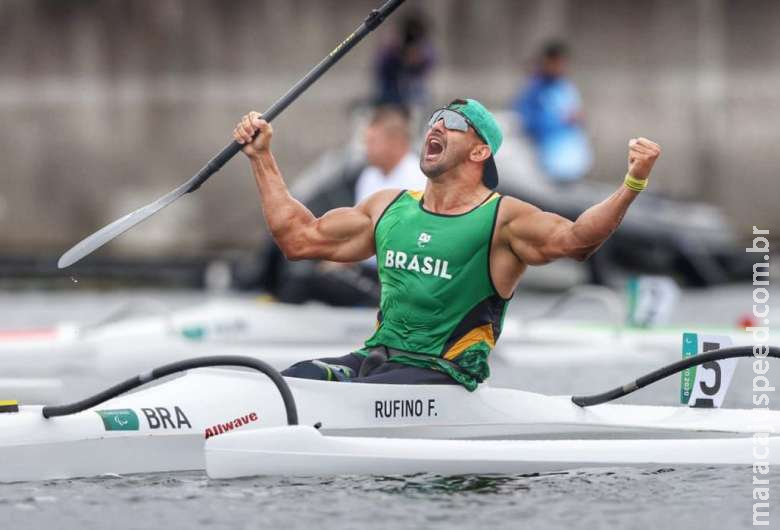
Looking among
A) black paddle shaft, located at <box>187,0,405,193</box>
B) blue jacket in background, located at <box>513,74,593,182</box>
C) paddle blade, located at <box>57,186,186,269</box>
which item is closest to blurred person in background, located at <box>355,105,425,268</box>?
black paddle shaft, located at <box>187,0,405,193</box>

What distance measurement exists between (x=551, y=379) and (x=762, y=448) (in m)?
4.48

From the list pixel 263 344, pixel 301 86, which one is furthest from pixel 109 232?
pixel 263 344

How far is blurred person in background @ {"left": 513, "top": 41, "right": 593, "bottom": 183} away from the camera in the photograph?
21.3 m

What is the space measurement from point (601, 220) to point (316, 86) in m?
16.5

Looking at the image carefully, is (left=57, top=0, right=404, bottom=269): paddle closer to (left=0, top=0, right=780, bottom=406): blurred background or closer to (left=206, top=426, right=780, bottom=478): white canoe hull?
(left=206, top=426, right=780, bottom=478): white canoe hull

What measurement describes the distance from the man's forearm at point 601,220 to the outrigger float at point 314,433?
2.78 ft

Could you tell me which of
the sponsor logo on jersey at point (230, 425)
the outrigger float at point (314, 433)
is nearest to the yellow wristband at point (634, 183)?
the outrigger float at point (314, 433)

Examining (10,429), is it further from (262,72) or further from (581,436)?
(262,72)

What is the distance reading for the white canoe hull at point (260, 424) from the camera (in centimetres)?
829

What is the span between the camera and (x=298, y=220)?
8984 millimetres

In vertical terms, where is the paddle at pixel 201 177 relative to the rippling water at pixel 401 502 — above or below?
above

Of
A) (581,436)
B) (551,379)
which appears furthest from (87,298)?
(581,436)

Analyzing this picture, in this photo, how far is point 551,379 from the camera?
13109 mm

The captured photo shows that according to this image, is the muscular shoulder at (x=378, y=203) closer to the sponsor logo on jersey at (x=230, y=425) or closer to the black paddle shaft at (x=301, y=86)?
the black paddle shaft at (x=301, y=86)
